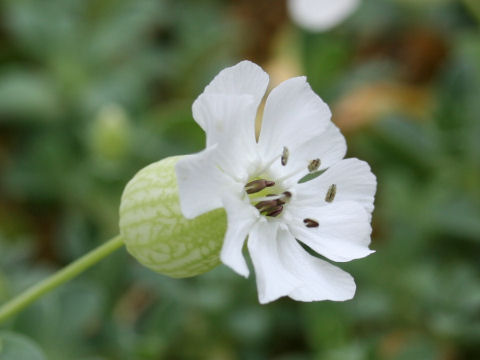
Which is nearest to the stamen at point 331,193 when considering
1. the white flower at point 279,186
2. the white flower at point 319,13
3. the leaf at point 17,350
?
the white flower at point 279,186

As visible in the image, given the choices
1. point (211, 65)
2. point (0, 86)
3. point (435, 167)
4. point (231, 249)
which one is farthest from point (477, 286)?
point (0, 86)

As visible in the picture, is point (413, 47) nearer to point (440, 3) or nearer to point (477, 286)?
point (440, 3)

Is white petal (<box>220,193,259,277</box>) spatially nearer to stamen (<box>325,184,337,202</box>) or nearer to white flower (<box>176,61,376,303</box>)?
white flower (<box>176,61,376,303</box>)

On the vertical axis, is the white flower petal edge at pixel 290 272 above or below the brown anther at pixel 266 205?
below

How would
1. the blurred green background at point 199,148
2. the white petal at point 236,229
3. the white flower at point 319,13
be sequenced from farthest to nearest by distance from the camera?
1. the white flower at point 319,13
2. the blurred green background at point 199,148
3. the white petal at point 236,229

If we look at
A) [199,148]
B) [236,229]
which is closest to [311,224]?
[236,229]

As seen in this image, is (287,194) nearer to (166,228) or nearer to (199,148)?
(166,228)

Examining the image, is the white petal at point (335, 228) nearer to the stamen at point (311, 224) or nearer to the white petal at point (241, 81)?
the stamen at point (311, 224)
